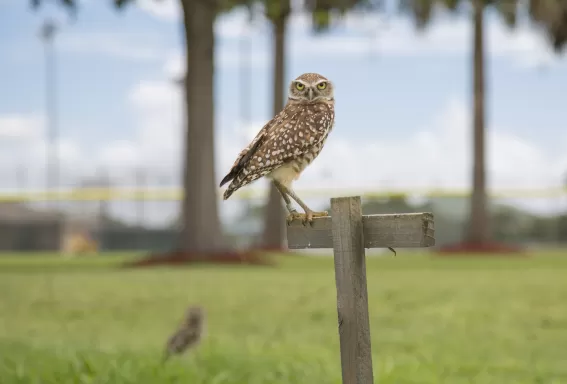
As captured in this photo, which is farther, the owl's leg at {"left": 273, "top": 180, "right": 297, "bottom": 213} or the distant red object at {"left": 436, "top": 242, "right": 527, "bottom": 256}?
the distant red object at {"left": 436, "top": 242, "right": 527, "bottom": 256}

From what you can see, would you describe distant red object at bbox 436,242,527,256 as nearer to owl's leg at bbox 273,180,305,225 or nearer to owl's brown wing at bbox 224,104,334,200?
owl's leg at bbox 273,180,305,225

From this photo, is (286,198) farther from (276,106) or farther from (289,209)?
(276,106)

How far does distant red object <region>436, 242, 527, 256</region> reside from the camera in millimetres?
28275

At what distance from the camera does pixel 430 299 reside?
47.0 feet

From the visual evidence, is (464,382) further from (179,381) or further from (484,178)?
(484,178)

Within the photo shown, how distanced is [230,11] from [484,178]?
9.95m

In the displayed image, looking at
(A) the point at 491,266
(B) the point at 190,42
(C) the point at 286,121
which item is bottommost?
(A) the point at 491,266

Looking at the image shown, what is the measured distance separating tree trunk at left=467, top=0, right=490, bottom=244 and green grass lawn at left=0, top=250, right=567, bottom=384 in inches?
350

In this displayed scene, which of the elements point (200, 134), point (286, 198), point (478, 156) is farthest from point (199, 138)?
point (286, 198)

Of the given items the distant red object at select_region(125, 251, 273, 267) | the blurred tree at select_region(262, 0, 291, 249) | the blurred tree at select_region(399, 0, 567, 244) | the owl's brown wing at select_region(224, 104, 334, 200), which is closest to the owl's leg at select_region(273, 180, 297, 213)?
the owl's brown wing at select_region(224, 104, 334, 200)

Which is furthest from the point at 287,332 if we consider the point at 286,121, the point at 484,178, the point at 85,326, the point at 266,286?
the point at 484,178

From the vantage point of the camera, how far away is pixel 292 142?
504 cm

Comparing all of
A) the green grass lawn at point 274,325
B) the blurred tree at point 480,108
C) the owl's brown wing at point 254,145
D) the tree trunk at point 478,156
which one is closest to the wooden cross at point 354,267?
the owl's brown wing at point 254,145

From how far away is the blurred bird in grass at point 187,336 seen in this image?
8523 millimetres
